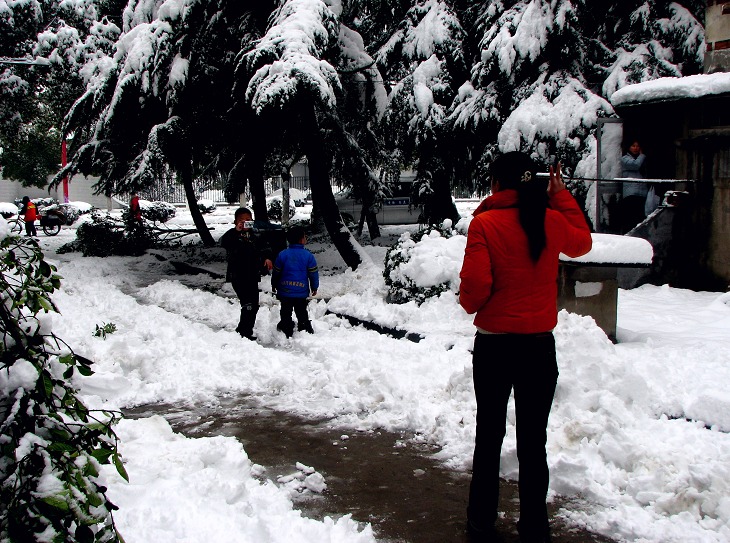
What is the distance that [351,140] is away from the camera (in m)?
16.1

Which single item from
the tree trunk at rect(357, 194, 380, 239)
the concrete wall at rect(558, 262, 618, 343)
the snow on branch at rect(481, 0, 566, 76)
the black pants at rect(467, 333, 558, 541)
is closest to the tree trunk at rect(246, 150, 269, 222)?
the tree trunk at rect(357, 194, 380, 239)

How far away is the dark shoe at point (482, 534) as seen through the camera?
377 cm

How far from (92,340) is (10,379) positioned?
616 centimetres

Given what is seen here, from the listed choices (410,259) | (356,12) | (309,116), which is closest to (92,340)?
(410,259)

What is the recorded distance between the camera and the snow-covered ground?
380 centimetres

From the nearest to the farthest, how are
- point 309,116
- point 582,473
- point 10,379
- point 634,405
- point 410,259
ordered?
point 10,379, point 582,473, point 634,405, point 410,259, point 309,116

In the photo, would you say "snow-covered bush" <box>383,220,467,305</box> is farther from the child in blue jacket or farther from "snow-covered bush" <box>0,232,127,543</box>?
"snow-covered bush" <box>0,232,127,543</box>

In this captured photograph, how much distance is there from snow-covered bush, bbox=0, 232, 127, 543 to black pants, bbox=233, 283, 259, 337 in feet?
22.2

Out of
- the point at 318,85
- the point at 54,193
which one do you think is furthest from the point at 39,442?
the point at 54,193

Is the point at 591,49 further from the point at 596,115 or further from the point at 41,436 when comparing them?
the point at 41,436

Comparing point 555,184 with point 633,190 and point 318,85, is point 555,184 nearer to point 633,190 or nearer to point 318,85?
point 633,190

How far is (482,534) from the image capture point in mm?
3768

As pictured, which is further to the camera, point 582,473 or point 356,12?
point 356,12

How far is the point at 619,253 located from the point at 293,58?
6947mm
